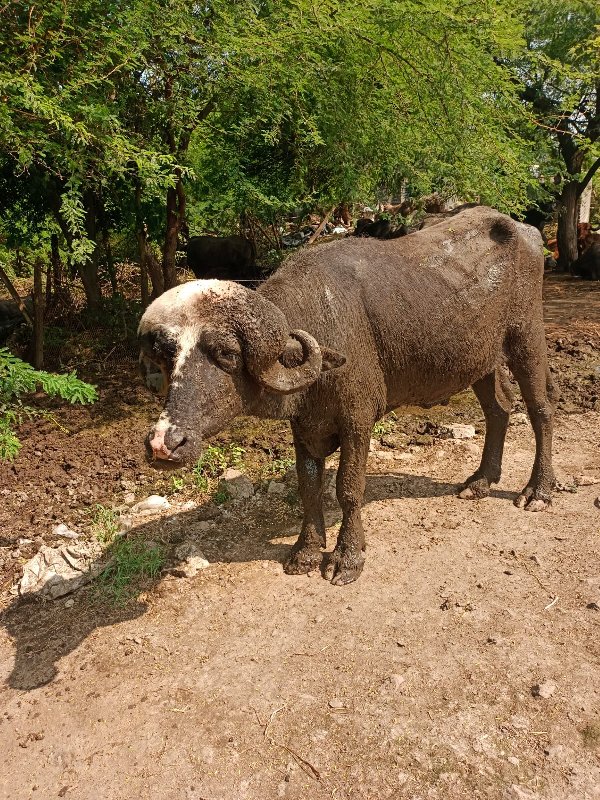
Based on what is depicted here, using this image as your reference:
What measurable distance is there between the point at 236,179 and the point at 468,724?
497cm

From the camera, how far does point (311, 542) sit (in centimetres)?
398

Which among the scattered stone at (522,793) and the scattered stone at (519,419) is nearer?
the scattered stone at (522,793)

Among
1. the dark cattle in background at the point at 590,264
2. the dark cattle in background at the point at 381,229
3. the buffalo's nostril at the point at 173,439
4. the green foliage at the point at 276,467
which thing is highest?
the dark cattle in background at the point at 381,229

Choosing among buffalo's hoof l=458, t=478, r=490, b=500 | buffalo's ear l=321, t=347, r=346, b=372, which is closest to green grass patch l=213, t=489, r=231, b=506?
buffalo's hoof l=458, t=478, r=490, b=500

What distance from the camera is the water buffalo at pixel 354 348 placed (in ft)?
9.12

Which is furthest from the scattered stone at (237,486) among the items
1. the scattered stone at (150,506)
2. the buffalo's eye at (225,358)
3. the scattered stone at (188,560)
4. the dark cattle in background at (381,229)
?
the dark cattle in background at (381,229)

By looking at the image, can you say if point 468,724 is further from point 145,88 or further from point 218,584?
point 145,88

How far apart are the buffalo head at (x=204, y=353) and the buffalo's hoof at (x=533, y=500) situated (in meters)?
2.46

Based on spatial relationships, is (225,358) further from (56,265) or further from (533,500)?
(56,265)

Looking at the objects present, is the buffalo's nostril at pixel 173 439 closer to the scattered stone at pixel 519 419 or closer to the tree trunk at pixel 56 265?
the scattered stone at pixel 519 419

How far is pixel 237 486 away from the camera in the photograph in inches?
196

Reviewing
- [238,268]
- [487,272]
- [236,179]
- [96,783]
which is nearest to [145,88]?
[236,179]

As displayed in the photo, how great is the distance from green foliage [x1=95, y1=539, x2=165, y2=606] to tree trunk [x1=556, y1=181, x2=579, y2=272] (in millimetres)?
11950

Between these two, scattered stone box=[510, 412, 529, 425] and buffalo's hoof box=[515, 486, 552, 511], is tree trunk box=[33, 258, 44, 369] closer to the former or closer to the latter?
scattered stone box=[510, 412, 529, 425]
